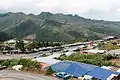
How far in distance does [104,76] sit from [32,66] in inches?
734

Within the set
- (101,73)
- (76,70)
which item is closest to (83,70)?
(76,70)

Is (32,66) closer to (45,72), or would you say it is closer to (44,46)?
(45,72)

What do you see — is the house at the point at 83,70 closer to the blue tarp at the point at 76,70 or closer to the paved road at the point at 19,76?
the blue tarp at the point at 76,70

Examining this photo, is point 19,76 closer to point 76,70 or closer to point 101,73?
point 76,70

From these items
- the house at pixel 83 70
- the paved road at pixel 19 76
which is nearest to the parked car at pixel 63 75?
the house at pixel 83 70

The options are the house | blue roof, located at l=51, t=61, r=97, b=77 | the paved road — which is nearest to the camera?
the house

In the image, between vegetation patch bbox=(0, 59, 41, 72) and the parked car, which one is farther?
vegetation patch bbox=(0, 59, 41, 72)

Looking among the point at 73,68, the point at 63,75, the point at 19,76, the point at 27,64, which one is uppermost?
the point at 27,64

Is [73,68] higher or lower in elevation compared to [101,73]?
higher

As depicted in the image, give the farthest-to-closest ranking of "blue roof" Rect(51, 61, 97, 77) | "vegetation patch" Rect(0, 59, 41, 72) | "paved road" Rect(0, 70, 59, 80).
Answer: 1. "vegetation patch" Rect(0, 59, 41, 72)
2. "blue roof" Rect(51, 61, 97, 77)
3. "paved road" Rect(0, 70, 59, 80)

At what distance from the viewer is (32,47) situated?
140m

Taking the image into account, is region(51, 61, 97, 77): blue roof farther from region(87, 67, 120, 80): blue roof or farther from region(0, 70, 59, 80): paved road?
region(0, 70, 59, 80): paved road

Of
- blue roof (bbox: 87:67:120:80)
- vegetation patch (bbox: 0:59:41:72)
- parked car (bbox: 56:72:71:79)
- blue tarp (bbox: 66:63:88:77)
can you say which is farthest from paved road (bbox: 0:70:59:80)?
blue roof (bbox: 87:67:120:80)

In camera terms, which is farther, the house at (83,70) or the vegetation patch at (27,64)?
the vegetation patch at (27,64)
